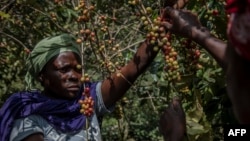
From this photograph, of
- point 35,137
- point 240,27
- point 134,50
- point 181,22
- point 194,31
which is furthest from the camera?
point 134,50

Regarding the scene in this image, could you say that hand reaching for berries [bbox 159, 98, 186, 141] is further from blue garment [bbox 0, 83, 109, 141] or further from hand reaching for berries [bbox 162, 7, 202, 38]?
blue garment [bbox 0, 83, 109, 141]

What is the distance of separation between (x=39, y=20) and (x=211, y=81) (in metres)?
1.68

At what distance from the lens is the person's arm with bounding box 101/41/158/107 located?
2.52 m

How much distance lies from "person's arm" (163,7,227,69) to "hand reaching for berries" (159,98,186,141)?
0.84ft

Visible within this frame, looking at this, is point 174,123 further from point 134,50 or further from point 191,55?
point 134,50

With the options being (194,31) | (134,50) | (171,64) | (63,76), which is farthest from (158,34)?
(134,50)

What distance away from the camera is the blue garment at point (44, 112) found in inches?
107

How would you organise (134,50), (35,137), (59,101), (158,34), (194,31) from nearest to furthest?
1. (194,31)
2. (158,34)
3. (35,137)
4. (59,101)
5. (134,50)

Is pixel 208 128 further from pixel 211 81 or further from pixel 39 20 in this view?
pixel 39 20

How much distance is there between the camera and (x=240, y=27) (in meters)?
1.25

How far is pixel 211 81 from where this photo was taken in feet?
8.47

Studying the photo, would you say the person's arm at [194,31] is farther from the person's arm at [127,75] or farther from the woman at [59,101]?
the woman at [59,101]

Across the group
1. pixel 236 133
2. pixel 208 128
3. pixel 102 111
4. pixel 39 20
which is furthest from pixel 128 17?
pixel 236 133

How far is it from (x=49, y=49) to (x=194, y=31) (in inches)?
48.0
